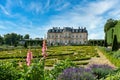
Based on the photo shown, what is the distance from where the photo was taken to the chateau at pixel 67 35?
9444 centimetres

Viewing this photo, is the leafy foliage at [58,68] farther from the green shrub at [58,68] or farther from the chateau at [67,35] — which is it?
the chateau at [67,35]

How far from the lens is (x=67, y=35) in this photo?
94562mm

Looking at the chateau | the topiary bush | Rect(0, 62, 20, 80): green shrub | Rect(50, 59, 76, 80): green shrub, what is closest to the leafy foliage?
Rect(50, 59, 76, 80): green shrub

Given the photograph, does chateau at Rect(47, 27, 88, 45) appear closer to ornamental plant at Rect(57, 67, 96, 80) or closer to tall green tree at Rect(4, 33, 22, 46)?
tall green tree at Rect(4, 33, 22, 46)

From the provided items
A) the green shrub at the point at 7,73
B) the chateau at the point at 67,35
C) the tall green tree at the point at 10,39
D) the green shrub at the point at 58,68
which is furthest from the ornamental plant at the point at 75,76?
the chateau at the point at 67,35

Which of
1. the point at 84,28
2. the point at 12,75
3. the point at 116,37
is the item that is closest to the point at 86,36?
the point at 84,28

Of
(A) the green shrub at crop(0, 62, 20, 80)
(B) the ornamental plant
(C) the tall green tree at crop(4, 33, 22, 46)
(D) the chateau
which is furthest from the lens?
(D) the chateau

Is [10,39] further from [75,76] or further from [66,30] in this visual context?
[75,76]

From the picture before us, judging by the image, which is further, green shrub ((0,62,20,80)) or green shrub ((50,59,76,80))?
green shrub ((50,59,76,80))

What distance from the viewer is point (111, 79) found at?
13.0 feet

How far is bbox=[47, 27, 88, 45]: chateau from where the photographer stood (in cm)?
9444

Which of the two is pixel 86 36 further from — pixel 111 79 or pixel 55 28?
pixel 111 79

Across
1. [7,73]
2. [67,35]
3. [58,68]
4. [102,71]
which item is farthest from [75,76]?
[67,35]

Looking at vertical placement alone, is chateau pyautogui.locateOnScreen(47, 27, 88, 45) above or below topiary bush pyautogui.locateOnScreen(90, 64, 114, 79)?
above
